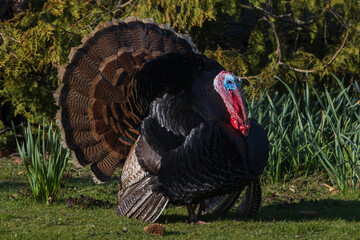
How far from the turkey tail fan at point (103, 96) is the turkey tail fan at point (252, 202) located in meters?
1.24

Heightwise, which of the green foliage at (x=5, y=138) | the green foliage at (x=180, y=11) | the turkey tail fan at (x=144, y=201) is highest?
the green foliage at (x=180, y=11)

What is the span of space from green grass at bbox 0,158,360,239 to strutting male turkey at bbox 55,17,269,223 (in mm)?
273

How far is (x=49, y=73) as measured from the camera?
30.8 ft

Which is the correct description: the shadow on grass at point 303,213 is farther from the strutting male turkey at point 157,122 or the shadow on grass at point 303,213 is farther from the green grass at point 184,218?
the strutting male turkey at point 157,122

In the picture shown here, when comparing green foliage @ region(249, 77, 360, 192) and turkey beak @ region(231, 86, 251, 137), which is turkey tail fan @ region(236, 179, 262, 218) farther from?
green foliage @ region(249, 77, 360, 192)

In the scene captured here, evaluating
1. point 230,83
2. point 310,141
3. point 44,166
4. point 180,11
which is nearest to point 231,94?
point 230,83

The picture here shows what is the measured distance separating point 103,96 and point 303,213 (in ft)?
7.57

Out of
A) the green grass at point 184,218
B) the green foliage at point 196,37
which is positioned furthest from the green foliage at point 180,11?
the green grass at point 184,218

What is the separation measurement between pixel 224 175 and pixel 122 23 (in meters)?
2.01

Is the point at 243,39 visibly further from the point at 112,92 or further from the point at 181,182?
the point at 181,182

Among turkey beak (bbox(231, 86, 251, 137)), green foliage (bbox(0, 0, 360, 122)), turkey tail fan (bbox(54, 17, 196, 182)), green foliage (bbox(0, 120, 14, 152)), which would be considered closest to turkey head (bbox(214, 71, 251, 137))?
turkey beak (bbox(231, 86, 251, 137))

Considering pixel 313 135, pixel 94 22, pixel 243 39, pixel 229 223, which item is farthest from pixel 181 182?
pixel 243 39

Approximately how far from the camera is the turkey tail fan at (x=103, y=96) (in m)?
5.51

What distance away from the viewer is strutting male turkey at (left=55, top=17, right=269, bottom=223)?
461cm
